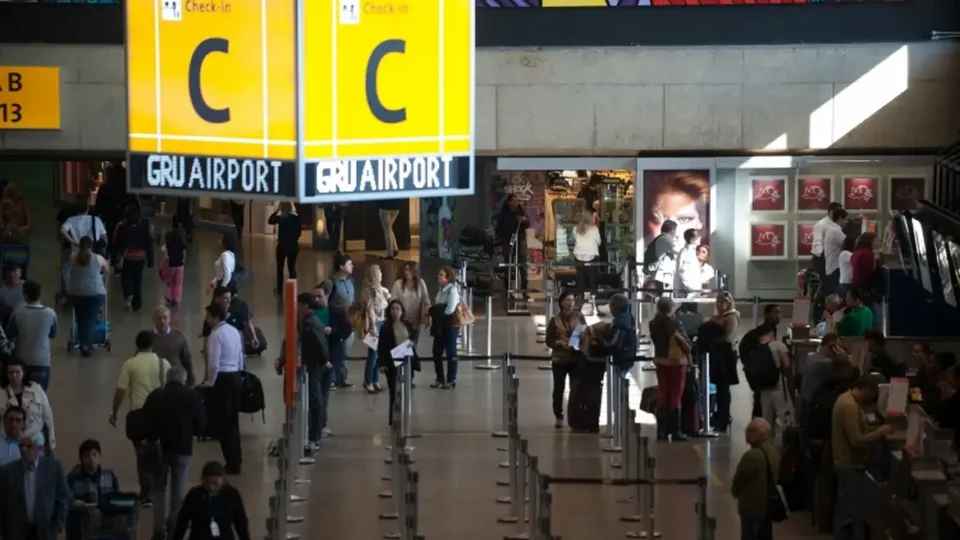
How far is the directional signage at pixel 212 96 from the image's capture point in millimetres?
12195

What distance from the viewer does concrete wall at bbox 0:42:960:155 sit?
2870cm

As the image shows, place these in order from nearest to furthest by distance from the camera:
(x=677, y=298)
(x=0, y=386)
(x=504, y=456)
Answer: (x=0, y=386) → (x=504, y=456) → (x=677, y=298)

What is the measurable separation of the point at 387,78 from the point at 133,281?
16085mm

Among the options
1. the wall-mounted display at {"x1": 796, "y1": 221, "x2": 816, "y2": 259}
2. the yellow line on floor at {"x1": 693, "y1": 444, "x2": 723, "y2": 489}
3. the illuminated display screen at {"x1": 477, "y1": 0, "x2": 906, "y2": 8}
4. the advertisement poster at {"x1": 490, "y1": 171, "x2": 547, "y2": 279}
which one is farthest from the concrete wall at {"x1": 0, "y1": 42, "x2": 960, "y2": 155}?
the yellow line on floor at {"x1": 693, "y1": 444, "x2": 723, "y2": 489}

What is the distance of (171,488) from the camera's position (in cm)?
1625

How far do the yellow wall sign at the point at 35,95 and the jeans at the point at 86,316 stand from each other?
468 cm

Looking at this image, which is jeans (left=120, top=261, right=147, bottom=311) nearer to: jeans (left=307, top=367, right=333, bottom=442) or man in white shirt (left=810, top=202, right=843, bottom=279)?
jeans (left=307, top=367, right=333, bottom=442)

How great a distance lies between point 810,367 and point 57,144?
14896 millimetres

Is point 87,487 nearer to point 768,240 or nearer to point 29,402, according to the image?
point 29,402

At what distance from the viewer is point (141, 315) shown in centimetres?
2798

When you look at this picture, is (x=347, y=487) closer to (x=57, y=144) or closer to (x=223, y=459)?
(x=223, y=459)

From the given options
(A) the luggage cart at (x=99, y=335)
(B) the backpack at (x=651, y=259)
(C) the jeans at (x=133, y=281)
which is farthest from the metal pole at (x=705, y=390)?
(C) the jeans at (x=133, y=281)

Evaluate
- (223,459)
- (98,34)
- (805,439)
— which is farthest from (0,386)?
(98,34)

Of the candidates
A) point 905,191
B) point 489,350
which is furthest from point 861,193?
point 489,350
